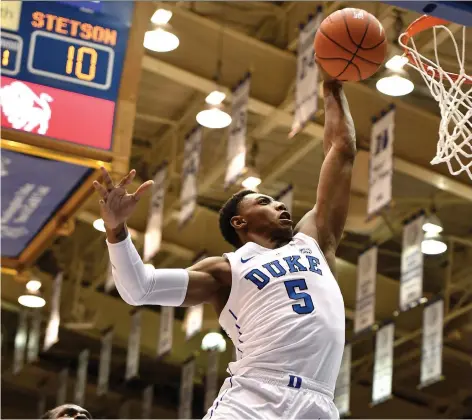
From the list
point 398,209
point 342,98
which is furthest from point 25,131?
point 398,209

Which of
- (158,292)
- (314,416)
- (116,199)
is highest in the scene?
(116,199)

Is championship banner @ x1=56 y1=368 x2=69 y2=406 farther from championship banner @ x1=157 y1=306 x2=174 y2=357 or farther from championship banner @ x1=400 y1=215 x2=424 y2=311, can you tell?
championship banner @ x1=400 y1=215 x2=424 y2=311

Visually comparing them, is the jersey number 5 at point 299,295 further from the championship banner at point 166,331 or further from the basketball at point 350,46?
the championship banner at point 166,331

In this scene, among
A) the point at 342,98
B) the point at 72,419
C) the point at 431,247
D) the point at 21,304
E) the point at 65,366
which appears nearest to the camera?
the point at 72,419

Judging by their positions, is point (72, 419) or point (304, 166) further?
point (304, 166)

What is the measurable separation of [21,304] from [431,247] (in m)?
8.07

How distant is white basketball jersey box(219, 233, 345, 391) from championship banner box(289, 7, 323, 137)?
20.3ft

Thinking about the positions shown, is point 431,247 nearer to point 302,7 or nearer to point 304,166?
point 304,166

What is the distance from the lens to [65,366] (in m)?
23.5

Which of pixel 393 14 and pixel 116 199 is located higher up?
pixel 393 14

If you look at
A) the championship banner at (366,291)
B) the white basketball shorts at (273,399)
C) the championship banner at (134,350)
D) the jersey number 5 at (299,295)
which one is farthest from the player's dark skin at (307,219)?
the championship banner at (134,350)

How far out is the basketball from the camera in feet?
18.5

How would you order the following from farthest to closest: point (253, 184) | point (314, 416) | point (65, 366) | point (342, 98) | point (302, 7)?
point (65, 366) < point (253, 184) < point (302, 7) < point (342, 98) < point (314, 416)

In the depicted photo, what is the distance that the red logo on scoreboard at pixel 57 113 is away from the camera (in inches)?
347
